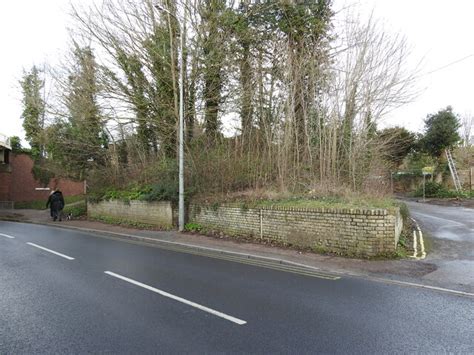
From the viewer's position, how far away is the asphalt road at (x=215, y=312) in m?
4.22

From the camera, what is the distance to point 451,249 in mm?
10156

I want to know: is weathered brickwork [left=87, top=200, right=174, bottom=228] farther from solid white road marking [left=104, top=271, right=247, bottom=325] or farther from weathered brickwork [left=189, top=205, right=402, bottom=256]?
solid white road marking [left=104, top=271, right=247, bottom=325]

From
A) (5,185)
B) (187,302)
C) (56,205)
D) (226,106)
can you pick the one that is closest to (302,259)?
(187,302)

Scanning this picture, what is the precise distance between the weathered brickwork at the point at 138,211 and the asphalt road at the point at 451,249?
33.1 ft

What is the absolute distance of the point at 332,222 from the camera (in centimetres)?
972

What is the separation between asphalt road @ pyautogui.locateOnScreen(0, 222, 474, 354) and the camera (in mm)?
4219

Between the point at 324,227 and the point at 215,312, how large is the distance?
543 centimetres

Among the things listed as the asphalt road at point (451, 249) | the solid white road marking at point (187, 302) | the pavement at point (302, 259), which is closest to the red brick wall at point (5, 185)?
the pavement at point (302, 259)

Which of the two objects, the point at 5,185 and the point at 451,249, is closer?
the point at 451,249

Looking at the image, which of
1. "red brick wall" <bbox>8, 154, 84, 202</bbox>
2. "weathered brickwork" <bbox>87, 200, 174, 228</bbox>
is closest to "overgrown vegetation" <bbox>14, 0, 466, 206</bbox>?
"weathered brickwork" <bbox>87, 200, 174, 228</bbox>

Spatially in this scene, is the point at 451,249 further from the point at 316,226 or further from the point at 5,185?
the point at 5,185

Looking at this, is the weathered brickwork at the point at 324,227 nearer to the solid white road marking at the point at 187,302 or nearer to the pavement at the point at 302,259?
the pavement at the point at 302,259

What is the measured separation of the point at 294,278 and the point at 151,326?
142 inches

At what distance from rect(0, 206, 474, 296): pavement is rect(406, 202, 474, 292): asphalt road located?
0.14m
